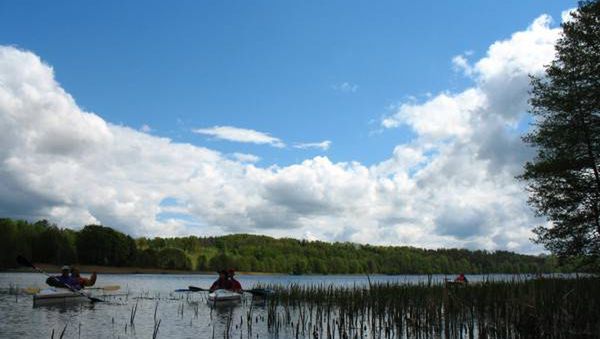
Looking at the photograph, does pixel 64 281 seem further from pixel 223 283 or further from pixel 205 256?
pixel 205 256

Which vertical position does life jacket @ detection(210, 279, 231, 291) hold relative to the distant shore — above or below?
above

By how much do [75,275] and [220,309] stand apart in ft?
27.7

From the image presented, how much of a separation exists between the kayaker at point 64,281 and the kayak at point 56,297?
0.51 meters

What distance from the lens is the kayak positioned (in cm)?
2589

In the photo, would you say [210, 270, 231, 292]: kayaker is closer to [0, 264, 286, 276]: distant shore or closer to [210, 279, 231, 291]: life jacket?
[210, 279, 231, 291]: life jacket

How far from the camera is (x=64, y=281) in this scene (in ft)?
92.4

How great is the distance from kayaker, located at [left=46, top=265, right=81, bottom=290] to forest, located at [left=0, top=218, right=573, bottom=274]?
23.1 meters

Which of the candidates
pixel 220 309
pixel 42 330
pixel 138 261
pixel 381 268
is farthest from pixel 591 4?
pixel 381 268

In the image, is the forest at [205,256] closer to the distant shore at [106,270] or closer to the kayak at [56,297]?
the distant shore at [106,270]

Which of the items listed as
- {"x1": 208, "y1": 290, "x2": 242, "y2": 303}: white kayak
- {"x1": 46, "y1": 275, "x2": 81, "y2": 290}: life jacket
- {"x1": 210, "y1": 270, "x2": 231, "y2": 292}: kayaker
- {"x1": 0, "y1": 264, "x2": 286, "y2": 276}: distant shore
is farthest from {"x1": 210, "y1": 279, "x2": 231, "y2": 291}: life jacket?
{"x1": 0, "y1": 264, "x2": 286, "y2": 276}: distant shore

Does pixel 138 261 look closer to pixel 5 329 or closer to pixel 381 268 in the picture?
pixel 381 268

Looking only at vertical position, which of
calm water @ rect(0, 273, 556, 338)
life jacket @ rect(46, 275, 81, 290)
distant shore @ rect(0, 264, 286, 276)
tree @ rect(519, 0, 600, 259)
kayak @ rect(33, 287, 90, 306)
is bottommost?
distant shore @ rect(0, 264, 286, 276)

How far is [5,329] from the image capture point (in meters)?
17.6

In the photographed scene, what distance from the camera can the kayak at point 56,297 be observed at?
2589cm
